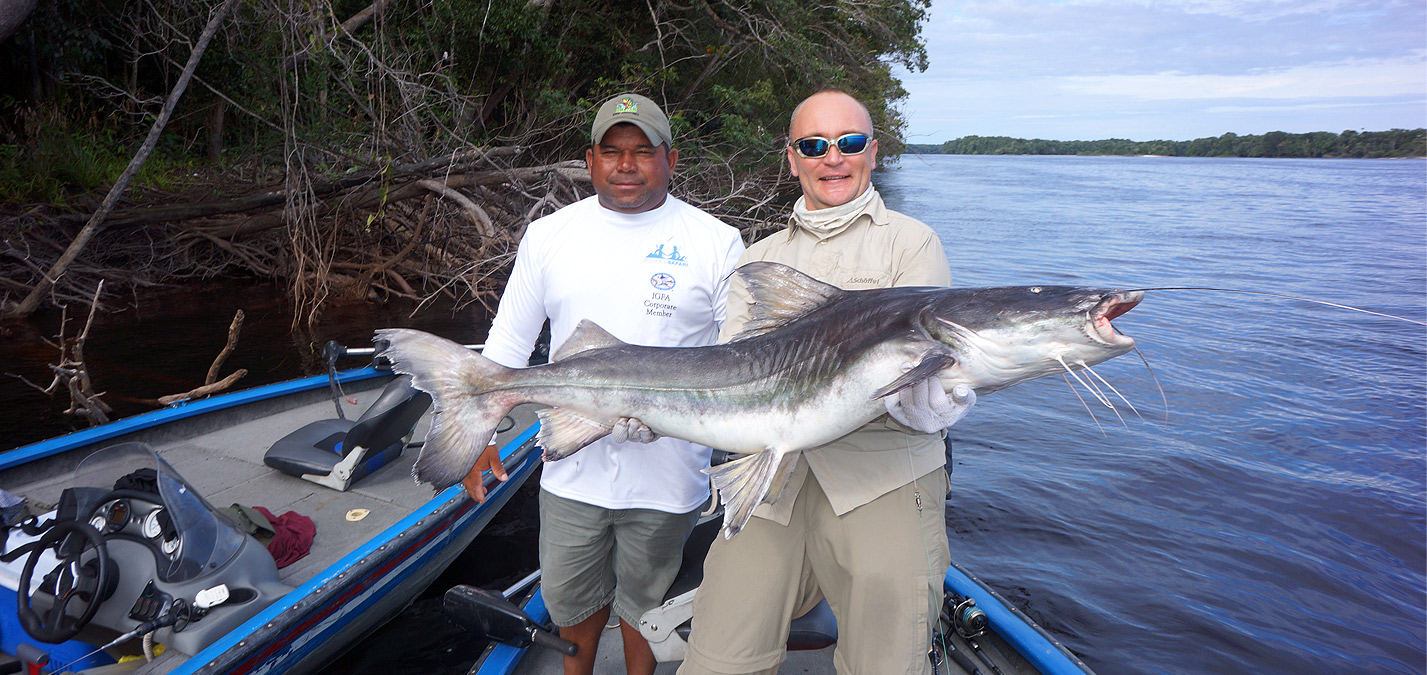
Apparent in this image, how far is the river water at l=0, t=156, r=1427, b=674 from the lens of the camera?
7.14 m

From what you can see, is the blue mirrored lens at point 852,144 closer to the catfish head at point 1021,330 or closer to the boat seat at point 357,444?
the catfish head at point 1021,330

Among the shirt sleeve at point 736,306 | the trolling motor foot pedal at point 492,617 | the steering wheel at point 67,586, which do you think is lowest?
the trolling motor foot pedal at point 492,617

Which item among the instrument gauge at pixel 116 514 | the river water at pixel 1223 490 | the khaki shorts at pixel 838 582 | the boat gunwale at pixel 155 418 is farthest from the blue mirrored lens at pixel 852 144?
the boat gunwale at pixel 155 418

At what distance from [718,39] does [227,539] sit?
16.9 meters

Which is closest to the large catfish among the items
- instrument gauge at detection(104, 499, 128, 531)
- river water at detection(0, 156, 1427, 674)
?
instrument gauge at detection(104, 499, 128, 531)

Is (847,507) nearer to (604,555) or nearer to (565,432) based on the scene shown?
(565,432)

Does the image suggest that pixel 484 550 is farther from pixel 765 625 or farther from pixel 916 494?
pixel 916 494

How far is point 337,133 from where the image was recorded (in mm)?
13914

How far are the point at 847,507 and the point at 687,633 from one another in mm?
1210

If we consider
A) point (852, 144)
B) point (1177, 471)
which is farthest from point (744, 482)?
point (1177, 471)

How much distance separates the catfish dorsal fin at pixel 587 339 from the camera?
3162mm

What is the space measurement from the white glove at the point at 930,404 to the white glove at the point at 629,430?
3.22 feet

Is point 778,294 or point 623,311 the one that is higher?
point 778,294

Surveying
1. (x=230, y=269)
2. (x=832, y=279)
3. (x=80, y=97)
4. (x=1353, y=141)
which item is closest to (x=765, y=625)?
(x=832, y=279)
